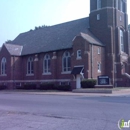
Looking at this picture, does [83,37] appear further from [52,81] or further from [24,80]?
[24,80]

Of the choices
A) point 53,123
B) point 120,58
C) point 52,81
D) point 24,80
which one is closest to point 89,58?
point 120,58

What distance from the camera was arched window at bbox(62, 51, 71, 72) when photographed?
141 feet

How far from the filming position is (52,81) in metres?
44.7

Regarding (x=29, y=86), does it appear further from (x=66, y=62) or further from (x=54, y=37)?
(x=54, y=37)

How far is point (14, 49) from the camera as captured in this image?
52000 mm

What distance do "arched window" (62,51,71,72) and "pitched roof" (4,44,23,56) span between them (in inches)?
482

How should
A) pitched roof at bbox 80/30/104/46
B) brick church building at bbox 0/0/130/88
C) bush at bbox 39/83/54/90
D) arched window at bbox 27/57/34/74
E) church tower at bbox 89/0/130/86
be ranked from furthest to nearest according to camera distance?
1. arched window at bbox 27/57/34/74
2. bush at bbox 39/83/54/90
3. church tower at bbox 89/0/130/86
4. brick church building at bbox 0/0/130/88
5. pitched roof at bbox 80/30/104/46

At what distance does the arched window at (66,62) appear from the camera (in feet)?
141

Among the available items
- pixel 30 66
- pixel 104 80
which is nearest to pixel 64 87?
pixel 104 80

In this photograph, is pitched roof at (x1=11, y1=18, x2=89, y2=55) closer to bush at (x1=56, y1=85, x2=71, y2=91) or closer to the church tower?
the church tower

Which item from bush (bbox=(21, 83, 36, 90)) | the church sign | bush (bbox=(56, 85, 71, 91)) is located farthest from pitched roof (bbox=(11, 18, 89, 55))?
the church sign

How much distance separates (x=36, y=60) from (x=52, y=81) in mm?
5891

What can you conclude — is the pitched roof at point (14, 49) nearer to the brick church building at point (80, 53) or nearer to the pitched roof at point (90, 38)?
the brick church building at point (80, 53)

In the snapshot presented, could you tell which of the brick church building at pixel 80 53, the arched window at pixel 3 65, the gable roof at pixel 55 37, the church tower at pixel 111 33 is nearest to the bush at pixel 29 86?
the brick church building at pixel 80 53
